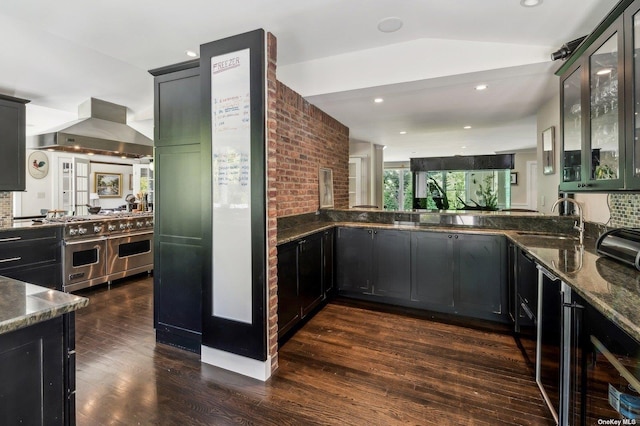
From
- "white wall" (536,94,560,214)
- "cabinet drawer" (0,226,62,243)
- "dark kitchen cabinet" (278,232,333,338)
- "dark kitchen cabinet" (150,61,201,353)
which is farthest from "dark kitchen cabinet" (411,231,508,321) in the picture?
"cabinet drawer" (0,226,62,243)

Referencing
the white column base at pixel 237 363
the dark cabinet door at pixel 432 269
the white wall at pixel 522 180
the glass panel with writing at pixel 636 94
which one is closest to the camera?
the glass panel with writing at pixel 636 94

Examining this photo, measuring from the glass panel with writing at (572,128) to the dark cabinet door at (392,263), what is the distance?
60.9 inches

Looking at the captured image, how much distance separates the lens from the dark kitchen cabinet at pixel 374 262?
3.55m

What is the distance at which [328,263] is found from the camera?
3725 millimetres

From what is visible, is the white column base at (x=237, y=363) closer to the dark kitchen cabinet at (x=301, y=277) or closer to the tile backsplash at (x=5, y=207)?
the dark kitchen cabinet at (x=301, y=277)

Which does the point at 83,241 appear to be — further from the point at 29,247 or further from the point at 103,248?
Answer: the point at 29,247

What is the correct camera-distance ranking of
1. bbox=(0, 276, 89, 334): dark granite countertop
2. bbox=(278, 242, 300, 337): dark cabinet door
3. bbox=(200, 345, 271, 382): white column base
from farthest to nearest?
bbox=(278, 242, 300, 337): dark cabinet door → bbox=(200, 345, 271, 382): white column base → bbox=(0, 276, 89, 334): dark granite countertop

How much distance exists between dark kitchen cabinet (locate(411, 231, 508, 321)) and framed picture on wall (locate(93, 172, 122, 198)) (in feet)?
26.0

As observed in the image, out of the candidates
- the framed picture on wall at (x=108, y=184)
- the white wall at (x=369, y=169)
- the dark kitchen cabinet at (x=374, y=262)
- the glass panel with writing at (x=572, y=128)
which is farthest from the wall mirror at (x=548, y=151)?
the framed picture on wall at (x=108, y=184)

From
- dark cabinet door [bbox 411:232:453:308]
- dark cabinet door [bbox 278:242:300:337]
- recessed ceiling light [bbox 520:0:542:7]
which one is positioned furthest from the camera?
dark cabinet door [bbox 411:232:453:308]

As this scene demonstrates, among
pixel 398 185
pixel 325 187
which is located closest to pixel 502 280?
pixel 325 187

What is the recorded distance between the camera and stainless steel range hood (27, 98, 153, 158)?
152 inches

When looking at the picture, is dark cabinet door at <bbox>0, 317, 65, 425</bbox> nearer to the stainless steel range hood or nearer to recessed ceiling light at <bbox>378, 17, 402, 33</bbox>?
recessed ceiling light at <bbox>378, 17, 402, 33</bbox>

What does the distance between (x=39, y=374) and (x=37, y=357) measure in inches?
2.5
